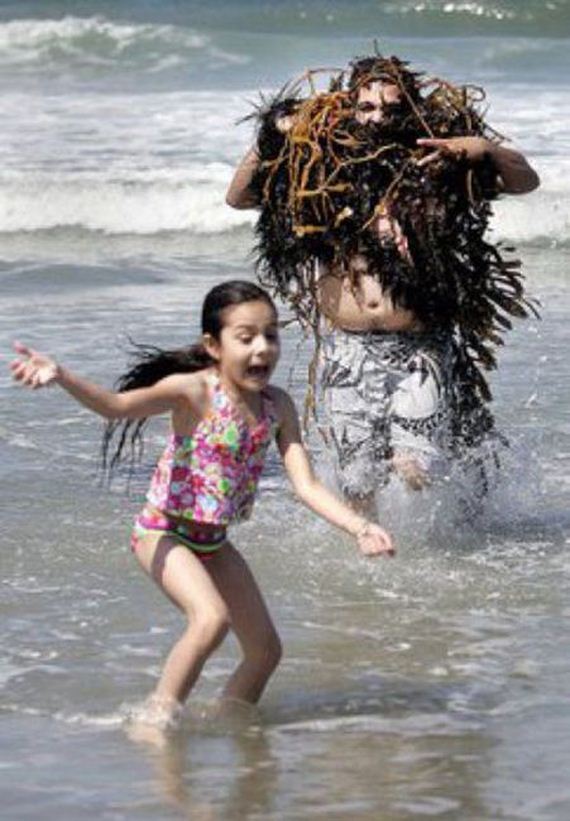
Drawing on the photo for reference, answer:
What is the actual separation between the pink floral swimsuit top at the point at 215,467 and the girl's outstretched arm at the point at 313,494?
47 millimetres

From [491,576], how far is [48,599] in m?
1.42

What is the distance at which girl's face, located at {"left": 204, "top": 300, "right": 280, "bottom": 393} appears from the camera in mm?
6277

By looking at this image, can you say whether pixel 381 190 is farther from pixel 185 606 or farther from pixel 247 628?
pixel 185 606

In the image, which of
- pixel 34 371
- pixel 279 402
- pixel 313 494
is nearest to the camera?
pixel 34 371

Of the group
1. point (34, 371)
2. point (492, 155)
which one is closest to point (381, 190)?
point (492, 155)

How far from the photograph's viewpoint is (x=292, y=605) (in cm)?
752

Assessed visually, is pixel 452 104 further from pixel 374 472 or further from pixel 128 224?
pixel 128 224

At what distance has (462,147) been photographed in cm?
796

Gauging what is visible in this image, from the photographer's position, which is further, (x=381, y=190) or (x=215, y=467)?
(x=381, y=190)

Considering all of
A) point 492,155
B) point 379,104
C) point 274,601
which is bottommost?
point 274,601

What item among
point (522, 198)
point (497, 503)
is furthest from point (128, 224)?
point (497, 503)

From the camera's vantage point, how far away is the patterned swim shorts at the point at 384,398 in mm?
8156

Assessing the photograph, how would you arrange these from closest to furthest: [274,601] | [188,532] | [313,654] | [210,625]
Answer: [210,625], [188,532], [313,654], [274,601]

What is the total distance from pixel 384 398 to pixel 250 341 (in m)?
1.96
